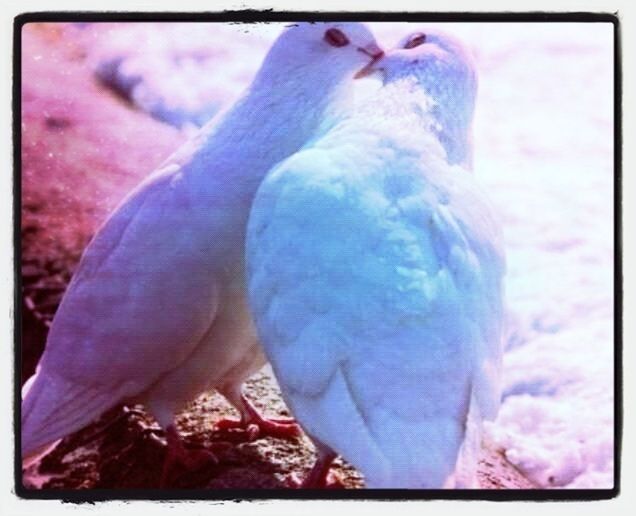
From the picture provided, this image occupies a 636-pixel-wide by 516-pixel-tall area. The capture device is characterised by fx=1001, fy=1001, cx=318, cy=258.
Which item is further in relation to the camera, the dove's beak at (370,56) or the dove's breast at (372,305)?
the dove's beak at (370,56)

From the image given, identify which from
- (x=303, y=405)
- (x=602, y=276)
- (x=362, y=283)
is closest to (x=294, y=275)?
(x=362, y=283)

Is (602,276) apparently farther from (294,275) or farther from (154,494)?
(154,494)

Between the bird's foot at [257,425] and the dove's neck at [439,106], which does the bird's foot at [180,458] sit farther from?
the dove's neck at [439,106]

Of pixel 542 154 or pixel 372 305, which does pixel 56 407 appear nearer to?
pixel 372 305

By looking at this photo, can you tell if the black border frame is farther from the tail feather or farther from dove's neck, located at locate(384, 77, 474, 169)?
dove's neck, located at locate(384, 77, 474, 169)

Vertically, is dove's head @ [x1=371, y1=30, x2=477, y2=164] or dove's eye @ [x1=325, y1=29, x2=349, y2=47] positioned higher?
dove's eye @ [x1=325, y1=29, x2=349, y2=47]

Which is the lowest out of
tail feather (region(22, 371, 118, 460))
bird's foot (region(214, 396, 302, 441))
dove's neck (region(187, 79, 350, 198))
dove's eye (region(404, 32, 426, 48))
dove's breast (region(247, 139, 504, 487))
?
bird's foot (region(214, 396, 302, 441))

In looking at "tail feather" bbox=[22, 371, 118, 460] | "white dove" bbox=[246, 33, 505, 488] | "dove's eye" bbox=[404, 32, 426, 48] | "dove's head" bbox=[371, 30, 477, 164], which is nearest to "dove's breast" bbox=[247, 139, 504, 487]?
"white dove" bbox=[246, 33, 505, 488]

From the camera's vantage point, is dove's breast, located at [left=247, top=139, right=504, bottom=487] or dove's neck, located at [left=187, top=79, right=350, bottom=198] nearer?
dove's breast, located at [left=247, top=139, right=504, bottom=487]

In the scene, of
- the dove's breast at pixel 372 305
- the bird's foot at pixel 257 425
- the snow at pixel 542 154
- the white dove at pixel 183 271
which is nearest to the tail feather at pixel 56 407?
the white dove at pixel 183 271
